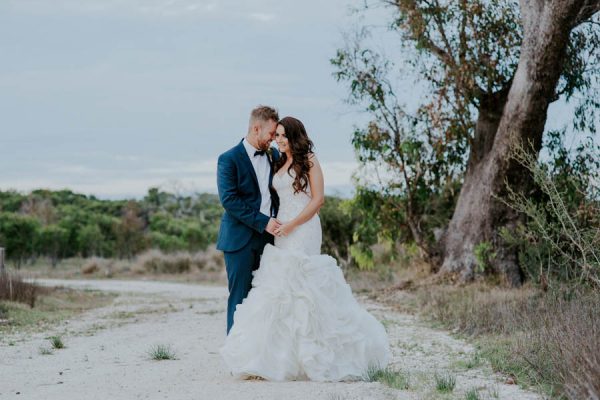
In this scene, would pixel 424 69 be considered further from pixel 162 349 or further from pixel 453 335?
pixel 162 349

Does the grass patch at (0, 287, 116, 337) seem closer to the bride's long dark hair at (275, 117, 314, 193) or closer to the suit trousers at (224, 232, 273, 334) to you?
the suit trousers at (224, 232, 273, 334)

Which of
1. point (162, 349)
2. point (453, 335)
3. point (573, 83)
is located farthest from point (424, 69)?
point (162, 349)

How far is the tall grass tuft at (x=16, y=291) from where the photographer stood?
16.1m

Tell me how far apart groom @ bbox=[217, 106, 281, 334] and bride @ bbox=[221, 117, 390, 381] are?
0.15 meters

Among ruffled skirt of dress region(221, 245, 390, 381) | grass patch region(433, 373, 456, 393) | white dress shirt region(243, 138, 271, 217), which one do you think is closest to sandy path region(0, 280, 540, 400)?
grass patch region(433, 373, 456, 393)

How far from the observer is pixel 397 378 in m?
6.94

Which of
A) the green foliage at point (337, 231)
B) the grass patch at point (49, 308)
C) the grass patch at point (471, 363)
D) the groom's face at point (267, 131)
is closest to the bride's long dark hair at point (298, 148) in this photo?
the groom's face at point (267, 131)

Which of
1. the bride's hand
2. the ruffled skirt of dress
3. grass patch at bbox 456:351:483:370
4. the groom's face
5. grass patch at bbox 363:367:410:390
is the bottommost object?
grass patch at bbox 456:351:483:370

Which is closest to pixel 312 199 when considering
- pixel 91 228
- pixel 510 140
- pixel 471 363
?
pixel 471 363

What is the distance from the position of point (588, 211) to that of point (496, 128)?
143 inches

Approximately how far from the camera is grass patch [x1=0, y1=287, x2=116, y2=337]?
13.3 m

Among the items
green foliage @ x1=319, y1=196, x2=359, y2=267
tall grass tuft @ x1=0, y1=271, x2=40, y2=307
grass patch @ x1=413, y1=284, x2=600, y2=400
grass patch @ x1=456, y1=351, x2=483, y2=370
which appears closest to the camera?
grass patch @ x1=413, y1=284, x2=600, y2=400

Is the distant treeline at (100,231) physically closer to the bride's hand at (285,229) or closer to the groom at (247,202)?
the groom at (247,202)

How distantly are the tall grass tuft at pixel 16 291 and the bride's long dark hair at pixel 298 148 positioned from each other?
1037cm
